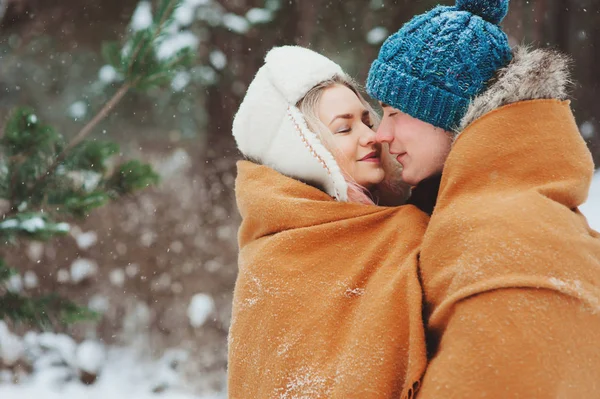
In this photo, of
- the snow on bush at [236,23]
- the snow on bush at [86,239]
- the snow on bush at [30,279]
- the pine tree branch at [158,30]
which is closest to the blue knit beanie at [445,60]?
the pine tree branch at [158,30]

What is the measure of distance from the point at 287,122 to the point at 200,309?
4199 mm

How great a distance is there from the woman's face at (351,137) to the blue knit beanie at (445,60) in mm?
296

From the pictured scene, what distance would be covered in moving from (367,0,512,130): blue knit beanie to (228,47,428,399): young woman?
253 mm

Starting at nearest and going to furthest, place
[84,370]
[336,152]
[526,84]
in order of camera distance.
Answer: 1. [526,84]
2. [336,152]
3. [84,370]

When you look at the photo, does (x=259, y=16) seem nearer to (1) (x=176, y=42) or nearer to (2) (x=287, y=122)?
(1) (x=176, y=42)

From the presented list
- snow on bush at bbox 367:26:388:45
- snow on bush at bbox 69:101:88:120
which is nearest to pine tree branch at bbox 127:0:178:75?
snow on bush at bbox 69:101:88:120

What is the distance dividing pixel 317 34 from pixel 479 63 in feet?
13.8

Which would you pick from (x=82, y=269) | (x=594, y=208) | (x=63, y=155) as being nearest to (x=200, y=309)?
(x=82, y=269)

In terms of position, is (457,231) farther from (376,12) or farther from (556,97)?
(376,12)

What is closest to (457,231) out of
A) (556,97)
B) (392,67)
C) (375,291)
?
(375,291)

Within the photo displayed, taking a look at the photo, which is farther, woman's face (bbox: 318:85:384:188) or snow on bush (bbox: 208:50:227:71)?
snow on bush (bbox: 208:50:227:71)

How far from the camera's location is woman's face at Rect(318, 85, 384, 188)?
5.46ft

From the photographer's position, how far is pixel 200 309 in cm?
556

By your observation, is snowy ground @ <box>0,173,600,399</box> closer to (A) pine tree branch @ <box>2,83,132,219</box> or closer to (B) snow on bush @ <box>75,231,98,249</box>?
(B) snow on bush @ <box>75,231,98,249</box>
